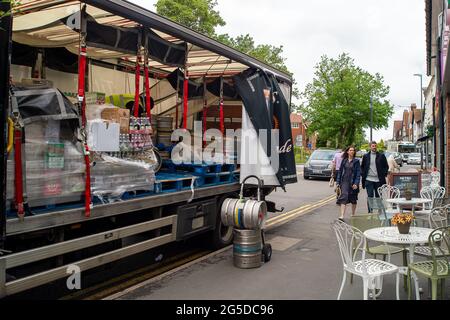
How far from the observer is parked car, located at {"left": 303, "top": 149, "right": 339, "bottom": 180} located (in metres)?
20.8

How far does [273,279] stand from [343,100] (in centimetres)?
3857

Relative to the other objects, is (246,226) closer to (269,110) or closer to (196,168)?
(196,168)

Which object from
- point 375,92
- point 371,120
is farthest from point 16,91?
point 375,92

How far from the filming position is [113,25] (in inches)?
213

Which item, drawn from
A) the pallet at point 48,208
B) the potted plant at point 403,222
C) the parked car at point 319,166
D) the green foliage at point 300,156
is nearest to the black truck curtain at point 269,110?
the potted plant at point 403,222

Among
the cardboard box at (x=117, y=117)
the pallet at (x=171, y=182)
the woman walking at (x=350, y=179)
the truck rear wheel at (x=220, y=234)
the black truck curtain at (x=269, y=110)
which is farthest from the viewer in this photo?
the woman walking at (x=350, y=179)

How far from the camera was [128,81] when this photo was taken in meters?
8.34

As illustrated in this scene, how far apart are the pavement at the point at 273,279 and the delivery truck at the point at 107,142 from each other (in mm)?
510

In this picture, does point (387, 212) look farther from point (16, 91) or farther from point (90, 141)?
point (16, 91)

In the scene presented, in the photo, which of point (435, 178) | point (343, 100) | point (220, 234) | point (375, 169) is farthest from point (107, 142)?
point (343, 100)

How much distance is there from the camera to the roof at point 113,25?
183 inches

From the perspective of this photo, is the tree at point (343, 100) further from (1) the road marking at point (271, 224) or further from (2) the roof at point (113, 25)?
(2) the roof at point (113, 25)

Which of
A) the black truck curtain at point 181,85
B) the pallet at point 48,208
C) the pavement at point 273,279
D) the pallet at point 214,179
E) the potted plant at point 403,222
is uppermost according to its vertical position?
the black truck curtain at point 181,85

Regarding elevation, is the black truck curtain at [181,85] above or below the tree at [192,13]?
below
